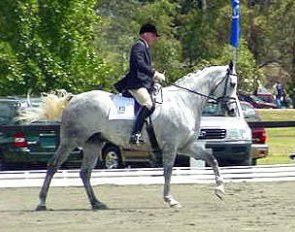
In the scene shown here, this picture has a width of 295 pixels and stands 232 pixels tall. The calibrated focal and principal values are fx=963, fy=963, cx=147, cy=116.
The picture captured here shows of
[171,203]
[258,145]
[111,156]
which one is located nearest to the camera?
[171,203]

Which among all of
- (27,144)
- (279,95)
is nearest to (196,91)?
(27,144)

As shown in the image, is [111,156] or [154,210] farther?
[111,156]

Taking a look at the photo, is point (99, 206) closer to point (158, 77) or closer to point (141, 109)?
point (141, 109)

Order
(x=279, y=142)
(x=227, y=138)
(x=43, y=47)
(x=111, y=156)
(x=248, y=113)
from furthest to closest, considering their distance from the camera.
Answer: (x=279, y=142) → (x=43, y=47) → (x=248, y=113) → (x=111, y=156) → (x=227, y=138)

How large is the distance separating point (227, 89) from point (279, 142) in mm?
18448

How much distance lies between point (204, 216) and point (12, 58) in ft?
49.8

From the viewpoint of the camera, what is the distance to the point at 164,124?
45.7ft

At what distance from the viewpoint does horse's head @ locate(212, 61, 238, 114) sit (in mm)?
14547

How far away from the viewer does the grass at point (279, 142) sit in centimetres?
2486

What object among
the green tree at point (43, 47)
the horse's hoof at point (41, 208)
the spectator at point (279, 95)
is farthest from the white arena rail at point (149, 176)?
the spectator at point (279, 95)

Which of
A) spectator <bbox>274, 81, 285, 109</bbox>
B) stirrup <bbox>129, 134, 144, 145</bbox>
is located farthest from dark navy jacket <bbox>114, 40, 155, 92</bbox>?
spectator <bbox>274, 81, 285, 109</bbox>

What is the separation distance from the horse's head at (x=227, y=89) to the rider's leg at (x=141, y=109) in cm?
129

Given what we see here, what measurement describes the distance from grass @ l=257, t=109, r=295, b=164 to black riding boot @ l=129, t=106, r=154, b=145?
8719 millimetres

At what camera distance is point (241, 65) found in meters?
44.4
